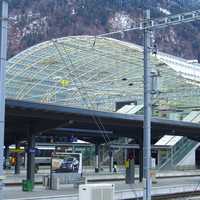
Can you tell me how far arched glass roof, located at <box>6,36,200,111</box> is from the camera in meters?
71.0

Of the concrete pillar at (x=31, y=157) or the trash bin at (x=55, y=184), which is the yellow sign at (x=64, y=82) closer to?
the concrete pillar at (x=31, y=157)

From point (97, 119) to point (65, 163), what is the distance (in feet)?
Answer: 12.9

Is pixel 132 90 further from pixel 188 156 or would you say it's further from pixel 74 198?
pixel 74 198

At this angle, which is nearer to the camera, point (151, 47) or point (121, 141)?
point (151, 47)

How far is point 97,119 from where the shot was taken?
3934 centimetres

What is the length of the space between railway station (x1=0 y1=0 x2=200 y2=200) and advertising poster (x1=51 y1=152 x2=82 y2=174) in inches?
2.7

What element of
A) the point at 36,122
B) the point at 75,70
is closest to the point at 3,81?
the point at 36,122

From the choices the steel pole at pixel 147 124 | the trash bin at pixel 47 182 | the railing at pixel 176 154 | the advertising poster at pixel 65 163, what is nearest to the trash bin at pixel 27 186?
the trash bin at pixel 47 182

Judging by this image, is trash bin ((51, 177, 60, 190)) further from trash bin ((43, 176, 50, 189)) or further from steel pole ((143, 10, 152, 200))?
steel pole ((143, 10, 152, 200))

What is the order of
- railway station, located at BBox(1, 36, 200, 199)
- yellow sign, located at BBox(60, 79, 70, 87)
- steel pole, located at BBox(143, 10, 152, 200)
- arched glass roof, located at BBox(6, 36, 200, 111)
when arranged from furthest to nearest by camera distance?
yellow sign, located at BBox(60, 79, 70, 87) < arched glass roof, located at BBox(6, 36, 200, 111) < railway station, located at BBox(1, 36, 200, 199) < steel pole, located at BBox(143, 10, 152, 200)

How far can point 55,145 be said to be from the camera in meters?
73.2

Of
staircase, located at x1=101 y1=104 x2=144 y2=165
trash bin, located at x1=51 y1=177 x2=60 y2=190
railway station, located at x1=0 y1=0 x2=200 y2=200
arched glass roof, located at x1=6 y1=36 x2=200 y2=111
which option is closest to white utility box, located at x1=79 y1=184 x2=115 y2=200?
railway station, located at x1=0 y1=0 x2=200 y2=200

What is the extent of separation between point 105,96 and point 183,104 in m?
13.1

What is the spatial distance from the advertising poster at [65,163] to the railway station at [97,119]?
0.07 meters
